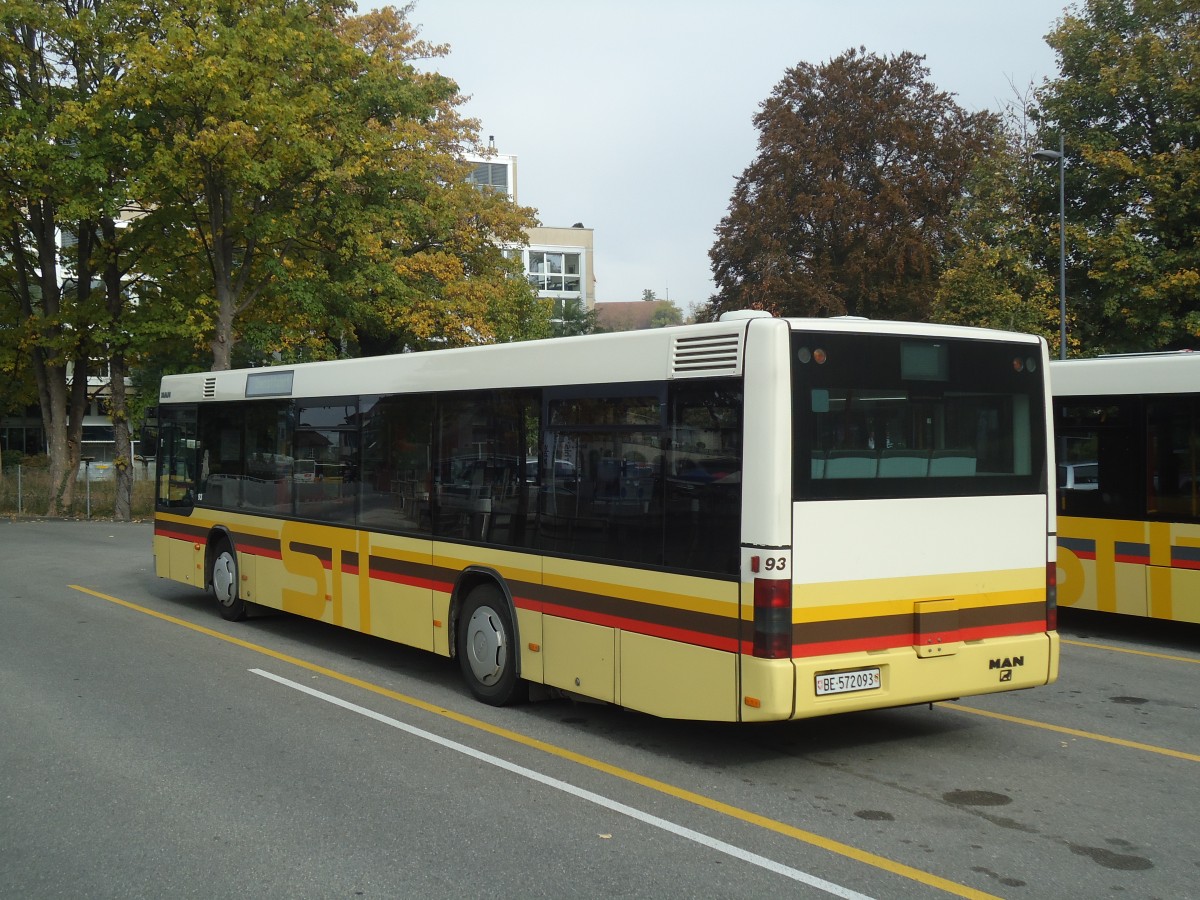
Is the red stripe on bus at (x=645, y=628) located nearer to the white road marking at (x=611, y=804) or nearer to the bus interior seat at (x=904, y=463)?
the white road marking at (x=611, y=804)

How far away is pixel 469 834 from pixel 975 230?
3432 cm

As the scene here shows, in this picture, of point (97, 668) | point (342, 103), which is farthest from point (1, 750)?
point (342, 103)

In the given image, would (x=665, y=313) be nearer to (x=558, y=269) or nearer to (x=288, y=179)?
(x=558, y=269)

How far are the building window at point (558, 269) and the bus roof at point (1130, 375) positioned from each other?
89.2 metres

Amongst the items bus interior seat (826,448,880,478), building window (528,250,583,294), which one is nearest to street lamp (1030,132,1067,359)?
bus interior seat (826,448,880,478)

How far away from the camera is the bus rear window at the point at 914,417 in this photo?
22.1ft

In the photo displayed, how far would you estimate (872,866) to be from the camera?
534 cm

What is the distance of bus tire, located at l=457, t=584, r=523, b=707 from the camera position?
8688mm

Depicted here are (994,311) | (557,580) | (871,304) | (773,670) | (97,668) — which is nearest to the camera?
(773,670)

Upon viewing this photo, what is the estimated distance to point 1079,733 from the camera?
7.94 m

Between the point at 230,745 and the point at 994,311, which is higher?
the point at 994,311

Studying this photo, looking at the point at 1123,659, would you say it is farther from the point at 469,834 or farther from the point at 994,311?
the point at 994,311

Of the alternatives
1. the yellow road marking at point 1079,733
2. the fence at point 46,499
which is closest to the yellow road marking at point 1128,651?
the yellow road marking at point 1079,733

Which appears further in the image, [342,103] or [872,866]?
[342,103]
